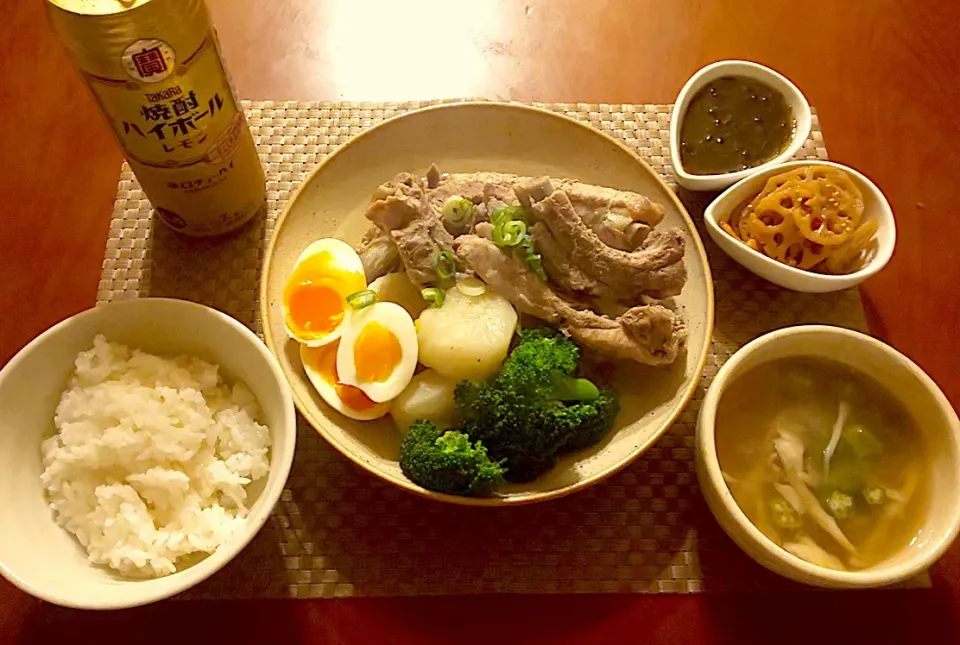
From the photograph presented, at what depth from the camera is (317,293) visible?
1527mm

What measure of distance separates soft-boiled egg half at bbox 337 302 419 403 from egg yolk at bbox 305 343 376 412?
0.07 ft

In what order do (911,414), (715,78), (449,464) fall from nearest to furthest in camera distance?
(449,464), (911,414), (715,78)

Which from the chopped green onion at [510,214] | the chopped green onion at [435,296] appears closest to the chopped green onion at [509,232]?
the chopped green onion at [510,214]

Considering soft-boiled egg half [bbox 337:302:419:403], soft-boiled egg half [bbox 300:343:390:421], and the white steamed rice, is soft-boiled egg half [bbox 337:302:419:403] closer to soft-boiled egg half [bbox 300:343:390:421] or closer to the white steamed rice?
soft-boiled egg half [bbox 300:343:390:421]

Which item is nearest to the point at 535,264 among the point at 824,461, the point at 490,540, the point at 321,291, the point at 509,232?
the point at 509,232

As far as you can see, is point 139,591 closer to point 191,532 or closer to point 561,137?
point 191,532

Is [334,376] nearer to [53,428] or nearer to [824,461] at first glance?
[53,428]

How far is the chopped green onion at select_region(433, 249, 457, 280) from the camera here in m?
1.50

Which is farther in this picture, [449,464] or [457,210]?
[457,210]

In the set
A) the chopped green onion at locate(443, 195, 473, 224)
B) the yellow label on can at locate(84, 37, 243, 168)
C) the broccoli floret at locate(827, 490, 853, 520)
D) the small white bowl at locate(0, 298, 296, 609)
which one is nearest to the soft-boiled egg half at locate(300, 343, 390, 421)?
the small white bowl at locate(0, 298, 296, 609)

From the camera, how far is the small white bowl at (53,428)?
3.79ft

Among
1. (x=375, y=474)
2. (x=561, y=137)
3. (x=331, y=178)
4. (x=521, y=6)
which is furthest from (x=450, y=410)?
(x=521, y=6)

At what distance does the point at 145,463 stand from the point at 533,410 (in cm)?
66

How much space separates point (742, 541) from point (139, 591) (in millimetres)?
963
